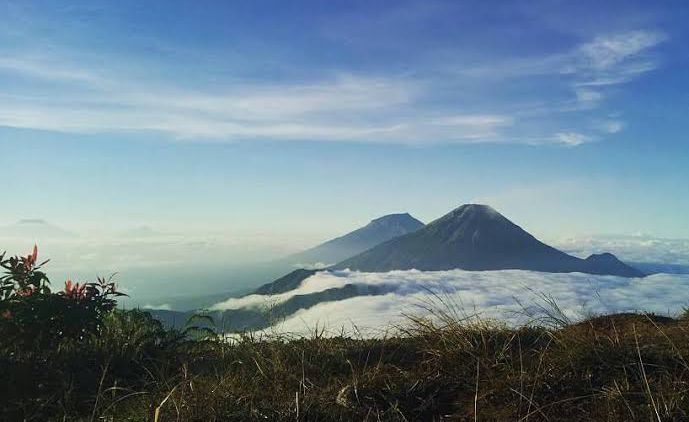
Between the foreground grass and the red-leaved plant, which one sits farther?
the red-leaved plant

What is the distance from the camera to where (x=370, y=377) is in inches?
221

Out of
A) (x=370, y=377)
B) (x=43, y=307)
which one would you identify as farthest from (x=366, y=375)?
(x=43, y=307)

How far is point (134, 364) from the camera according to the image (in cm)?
705

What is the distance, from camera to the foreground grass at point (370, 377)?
190 inches

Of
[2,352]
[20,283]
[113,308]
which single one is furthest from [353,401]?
[20,283]

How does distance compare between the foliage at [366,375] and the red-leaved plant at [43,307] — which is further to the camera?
the red-leaved plant at [43,307]

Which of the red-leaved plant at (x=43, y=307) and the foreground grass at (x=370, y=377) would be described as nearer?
the foreground grass at (x=370, y=377)

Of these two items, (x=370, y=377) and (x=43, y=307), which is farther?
(x=43, y=307)

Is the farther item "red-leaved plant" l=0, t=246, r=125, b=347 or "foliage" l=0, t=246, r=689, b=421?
"red-leaved plant" l=0, t=246, r=125, b=347

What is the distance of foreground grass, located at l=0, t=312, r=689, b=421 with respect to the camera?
4828 mm

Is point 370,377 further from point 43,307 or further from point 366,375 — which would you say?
point 43,307

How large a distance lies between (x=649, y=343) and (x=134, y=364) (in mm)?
5876

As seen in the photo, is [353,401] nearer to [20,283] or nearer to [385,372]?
[385,372]

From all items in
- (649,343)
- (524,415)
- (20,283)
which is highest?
(20,283)
